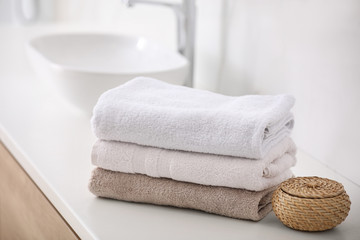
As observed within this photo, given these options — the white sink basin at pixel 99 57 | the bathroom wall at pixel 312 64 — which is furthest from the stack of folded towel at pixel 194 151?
the white sink basin at pixel 99 57

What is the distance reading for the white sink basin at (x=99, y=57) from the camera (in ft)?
4.26

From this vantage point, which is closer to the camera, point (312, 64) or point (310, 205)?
point (310, 205)

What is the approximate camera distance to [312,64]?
3.63 feet

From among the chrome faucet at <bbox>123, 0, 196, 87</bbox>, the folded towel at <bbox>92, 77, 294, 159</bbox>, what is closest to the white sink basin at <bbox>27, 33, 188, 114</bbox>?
the chrome faucet at <bbox>123, 0, 196, 87</bbox>

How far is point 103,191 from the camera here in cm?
91

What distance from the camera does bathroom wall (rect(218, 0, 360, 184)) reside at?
3.33 ft

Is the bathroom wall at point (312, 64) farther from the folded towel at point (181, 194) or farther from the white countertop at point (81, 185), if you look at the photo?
the folded towel at point (181, 194)

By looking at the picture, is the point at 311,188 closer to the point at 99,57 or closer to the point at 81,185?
the point at 81,185

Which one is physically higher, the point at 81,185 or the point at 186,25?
the point at 186,25

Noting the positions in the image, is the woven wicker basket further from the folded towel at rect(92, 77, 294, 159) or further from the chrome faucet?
the chrome faucet

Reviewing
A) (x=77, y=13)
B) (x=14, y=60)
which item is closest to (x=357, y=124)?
(x=14, y=60)

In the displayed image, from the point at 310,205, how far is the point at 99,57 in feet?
3.20

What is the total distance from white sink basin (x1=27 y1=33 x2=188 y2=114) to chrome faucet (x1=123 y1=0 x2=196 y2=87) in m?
0.03

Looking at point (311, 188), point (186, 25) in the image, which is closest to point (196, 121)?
point (311, 188)
